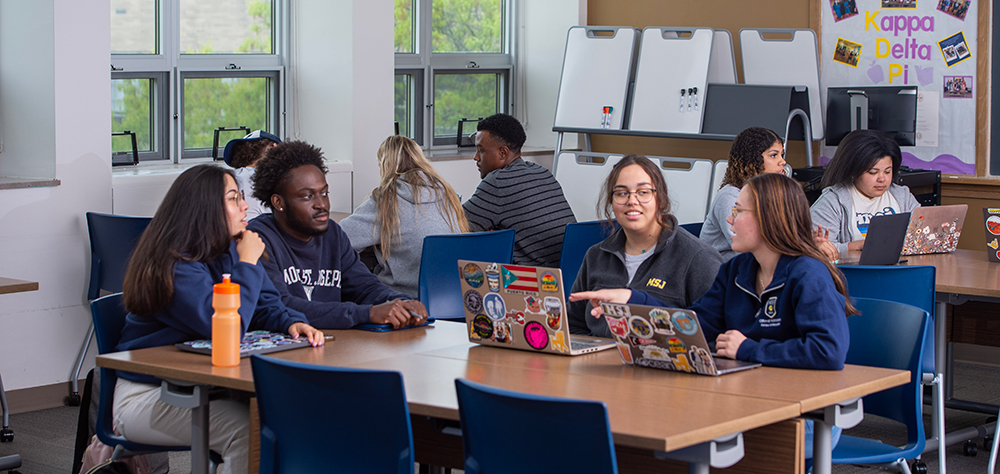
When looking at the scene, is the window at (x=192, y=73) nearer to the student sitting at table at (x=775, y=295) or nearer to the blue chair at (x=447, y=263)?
the blue chair at (x=447, y=263)

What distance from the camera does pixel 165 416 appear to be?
2.38 meters

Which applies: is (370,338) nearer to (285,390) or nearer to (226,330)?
(226,330)

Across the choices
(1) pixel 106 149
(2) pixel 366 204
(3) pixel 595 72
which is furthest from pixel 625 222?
(3) pixel 595 72

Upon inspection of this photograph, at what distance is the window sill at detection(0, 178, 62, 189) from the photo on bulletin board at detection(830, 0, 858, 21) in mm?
4114

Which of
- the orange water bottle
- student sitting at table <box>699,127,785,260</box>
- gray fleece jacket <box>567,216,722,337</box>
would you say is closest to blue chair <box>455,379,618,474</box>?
the orange water bottle

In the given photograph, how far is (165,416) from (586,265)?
1.20 m

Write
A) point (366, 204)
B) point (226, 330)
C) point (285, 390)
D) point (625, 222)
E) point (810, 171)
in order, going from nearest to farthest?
point (285, 390) < point (226, 330) < point (625, 222) < point (366, 204) < point (810, 171)

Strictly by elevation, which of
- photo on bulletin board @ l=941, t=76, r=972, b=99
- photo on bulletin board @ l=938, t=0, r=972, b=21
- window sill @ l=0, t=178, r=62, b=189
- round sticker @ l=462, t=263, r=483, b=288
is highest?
photo on bulletin board @ l=938, t=0, r=972, b=21

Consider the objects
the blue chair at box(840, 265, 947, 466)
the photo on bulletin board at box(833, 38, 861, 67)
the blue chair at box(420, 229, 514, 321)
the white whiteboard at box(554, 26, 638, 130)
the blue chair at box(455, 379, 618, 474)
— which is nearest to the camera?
the blue chair at box(455, 379, 618, 474)

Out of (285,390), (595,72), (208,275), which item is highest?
(595,72)

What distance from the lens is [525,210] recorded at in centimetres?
408

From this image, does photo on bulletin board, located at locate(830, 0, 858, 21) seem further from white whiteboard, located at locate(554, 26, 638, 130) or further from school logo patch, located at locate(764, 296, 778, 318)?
school logo patch, located at locate(764, 296, 778, 318)

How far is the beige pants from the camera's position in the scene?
2297 millimetres

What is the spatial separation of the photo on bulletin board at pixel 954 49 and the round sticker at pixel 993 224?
1759mm
